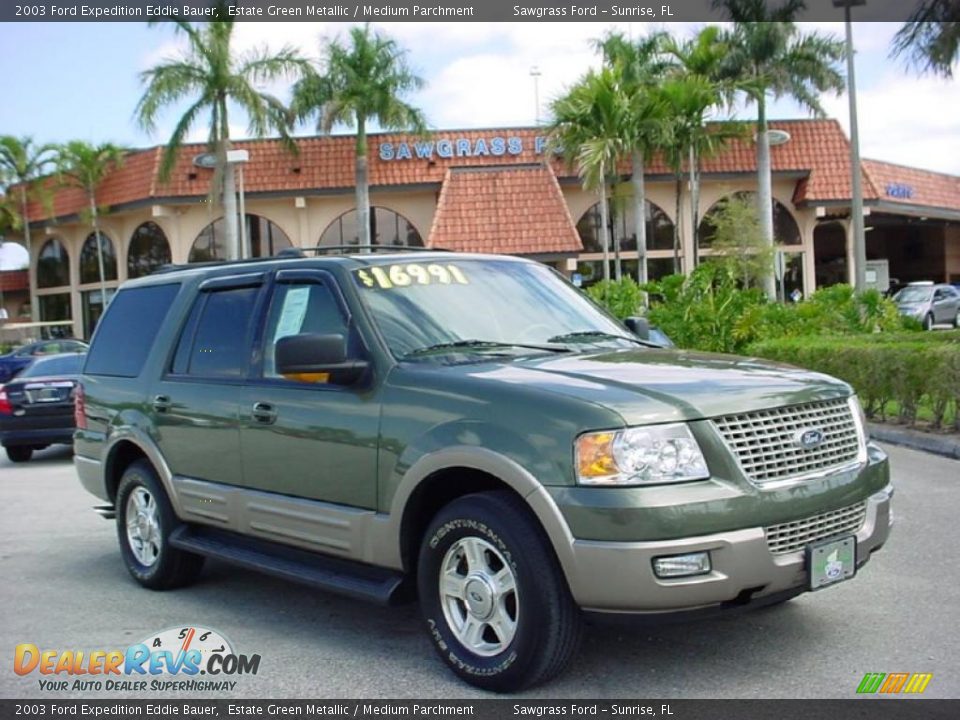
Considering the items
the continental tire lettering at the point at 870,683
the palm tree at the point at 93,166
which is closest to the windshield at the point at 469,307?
the continental tire lettering at the point at 870,683

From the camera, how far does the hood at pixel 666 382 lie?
4.25 m

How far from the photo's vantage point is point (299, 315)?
570 centimetres

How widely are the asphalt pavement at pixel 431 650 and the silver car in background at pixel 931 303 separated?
28.2m

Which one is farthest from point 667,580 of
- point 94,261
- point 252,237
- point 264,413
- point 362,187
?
point 94,261

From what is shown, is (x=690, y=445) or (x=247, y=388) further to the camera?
(x=247, y=388)

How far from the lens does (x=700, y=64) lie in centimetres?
3111

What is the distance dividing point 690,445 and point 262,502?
245 centimetres

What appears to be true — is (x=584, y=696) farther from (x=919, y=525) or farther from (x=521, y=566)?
(x=919, y=525)

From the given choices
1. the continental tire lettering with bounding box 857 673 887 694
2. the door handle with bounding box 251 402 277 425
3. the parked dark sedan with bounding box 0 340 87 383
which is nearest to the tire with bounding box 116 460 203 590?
the door handle with bounding box 251 402 277 425

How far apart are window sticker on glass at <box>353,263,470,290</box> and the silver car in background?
3062 centimetres

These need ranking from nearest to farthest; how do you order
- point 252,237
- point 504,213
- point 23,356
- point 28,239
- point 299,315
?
1. point 299,315
2. point 23,356
3. point 504,213
4. point 252,237
5. point 28,239

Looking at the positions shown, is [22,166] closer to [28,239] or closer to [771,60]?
[28,239]


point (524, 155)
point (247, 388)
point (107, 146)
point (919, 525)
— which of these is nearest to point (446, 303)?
point (247, 388)

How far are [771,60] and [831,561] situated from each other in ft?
102
